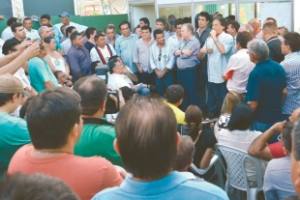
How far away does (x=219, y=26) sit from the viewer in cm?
739

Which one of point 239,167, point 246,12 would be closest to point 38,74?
point 239,167

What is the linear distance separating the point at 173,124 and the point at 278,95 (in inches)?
153

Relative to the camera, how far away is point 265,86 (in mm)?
5219

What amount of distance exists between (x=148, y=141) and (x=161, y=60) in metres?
6.88

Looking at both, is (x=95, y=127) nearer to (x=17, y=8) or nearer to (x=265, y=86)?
(x=265, y=86)

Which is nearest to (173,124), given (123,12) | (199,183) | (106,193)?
(199,183)

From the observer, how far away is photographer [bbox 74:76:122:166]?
250 centimetres

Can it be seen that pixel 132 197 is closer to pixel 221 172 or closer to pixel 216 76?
pixel 221 172

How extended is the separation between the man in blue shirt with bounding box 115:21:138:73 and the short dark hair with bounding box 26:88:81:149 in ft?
23.4

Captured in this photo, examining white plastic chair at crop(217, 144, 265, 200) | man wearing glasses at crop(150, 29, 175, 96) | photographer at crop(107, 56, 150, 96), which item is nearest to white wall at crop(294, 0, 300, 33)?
man wearing glasses at crop(150, 29, 175, 96)

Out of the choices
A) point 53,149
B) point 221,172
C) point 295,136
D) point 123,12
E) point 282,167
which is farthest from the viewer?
point 123,12

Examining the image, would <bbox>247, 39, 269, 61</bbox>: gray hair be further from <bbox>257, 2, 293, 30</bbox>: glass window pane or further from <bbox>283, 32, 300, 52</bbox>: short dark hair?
<bbox>257, 2, 293, 30</bbox>: glass window pane

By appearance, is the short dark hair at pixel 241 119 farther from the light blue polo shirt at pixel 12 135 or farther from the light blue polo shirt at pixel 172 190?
the light blue polo shirt at pixel 172 190

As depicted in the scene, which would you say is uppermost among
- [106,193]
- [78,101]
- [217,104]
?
[78,101]
